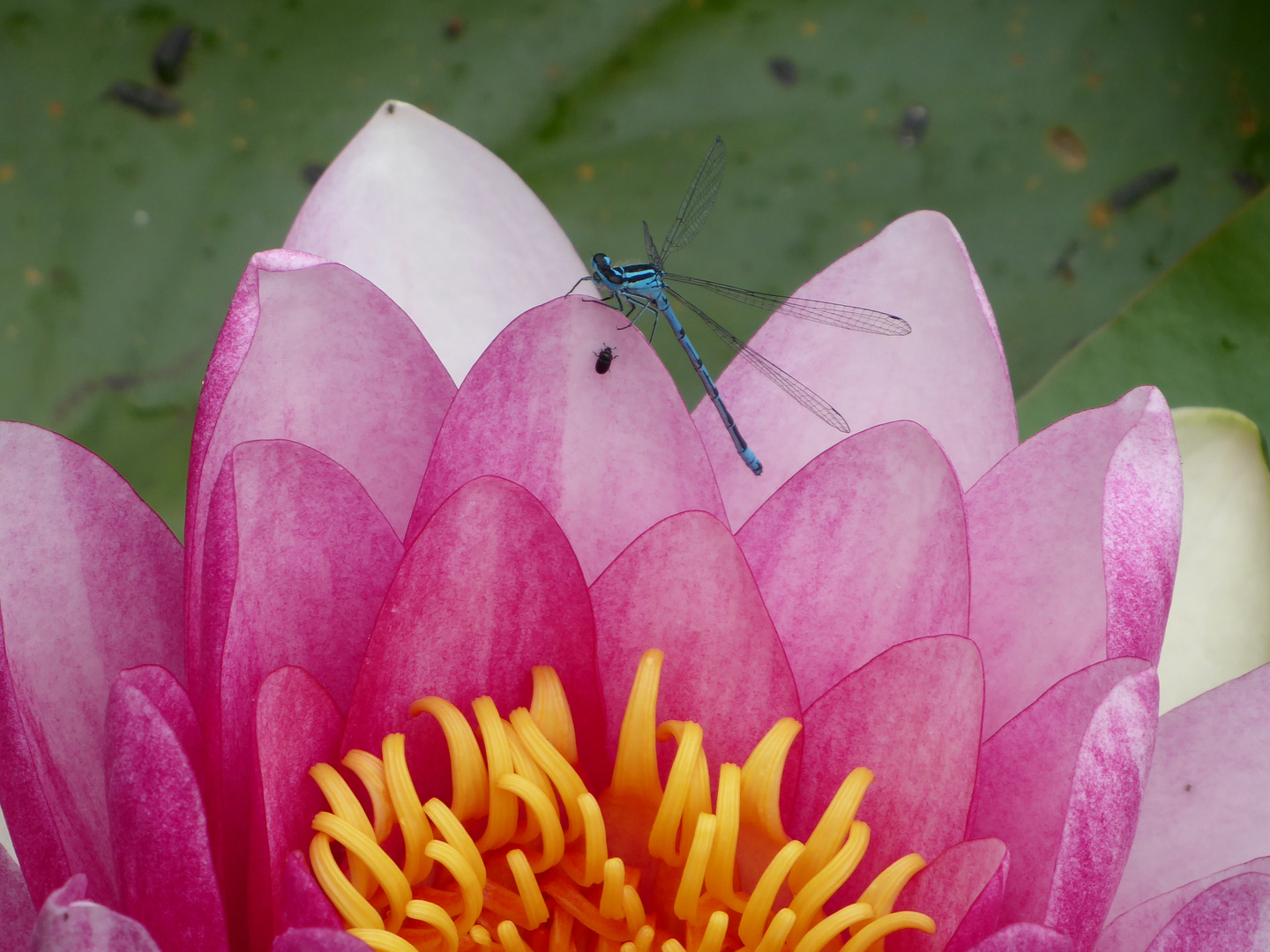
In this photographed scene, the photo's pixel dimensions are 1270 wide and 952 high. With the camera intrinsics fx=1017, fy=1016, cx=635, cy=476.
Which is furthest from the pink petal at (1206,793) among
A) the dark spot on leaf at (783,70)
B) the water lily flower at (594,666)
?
the dark spot on leaf at (783,70)

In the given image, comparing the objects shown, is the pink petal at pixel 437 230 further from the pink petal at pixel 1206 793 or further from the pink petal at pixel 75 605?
the pink petal at pixel 1206 793

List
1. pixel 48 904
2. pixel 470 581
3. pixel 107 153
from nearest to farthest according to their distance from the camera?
pixel 48 904 → pixel 470 581 → pixel 107 153

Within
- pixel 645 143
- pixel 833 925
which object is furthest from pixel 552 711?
pixel 645 143

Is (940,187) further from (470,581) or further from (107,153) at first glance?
(107,153)

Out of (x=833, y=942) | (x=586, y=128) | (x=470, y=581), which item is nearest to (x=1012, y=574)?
(x=833, y=942)

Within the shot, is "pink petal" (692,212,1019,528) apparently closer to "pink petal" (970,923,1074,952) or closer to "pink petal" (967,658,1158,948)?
"pink petal" (967,658,1158,948)

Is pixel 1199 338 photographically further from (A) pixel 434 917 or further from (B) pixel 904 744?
(A) pixel 434 917
